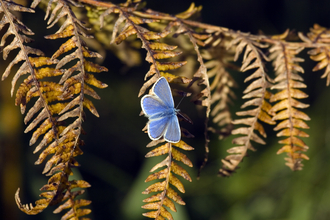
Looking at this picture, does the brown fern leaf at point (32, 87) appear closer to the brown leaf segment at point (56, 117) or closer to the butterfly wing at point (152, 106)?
the brown leaf segment at point (56, 117)

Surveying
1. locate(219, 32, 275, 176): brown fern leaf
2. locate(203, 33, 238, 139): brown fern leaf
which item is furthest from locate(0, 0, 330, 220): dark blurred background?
locate(219, 32, 275, 176): brown fern leaf

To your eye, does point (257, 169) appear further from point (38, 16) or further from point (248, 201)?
point (38, 16)

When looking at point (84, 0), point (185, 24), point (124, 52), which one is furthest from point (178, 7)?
point (84, 0)

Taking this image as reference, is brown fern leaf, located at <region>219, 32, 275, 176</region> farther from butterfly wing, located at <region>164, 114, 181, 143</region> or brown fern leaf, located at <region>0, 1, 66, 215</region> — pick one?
brown fern leaf, located at <region>0, 1, 66, 215</region>

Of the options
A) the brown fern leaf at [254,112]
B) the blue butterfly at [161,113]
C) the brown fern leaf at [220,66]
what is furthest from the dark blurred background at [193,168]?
the brown fern leaf at [254,112]

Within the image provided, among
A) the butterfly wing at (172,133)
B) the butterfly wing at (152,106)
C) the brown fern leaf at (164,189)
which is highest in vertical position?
the butterfly wing at (152,106)

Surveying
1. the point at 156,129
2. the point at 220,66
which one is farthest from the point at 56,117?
the point at 220,66

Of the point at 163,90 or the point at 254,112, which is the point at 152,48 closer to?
the point at 163,90
